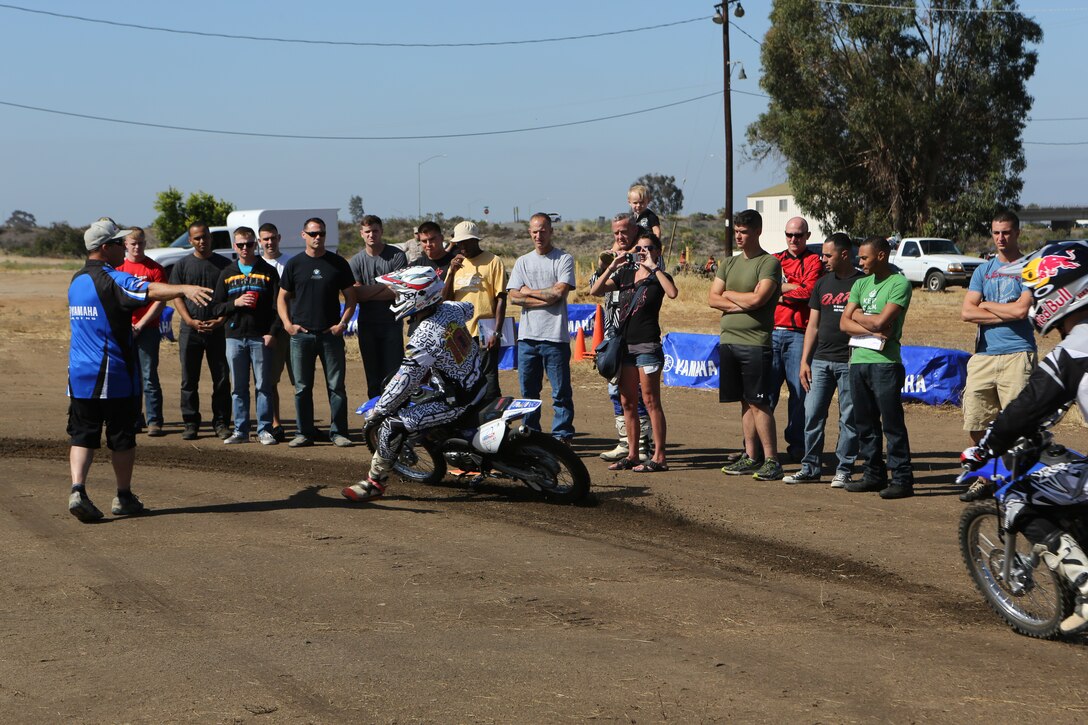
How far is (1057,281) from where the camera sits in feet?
17.3

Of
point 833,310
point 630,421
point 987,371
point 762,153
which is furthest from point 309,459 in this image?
point 762,153

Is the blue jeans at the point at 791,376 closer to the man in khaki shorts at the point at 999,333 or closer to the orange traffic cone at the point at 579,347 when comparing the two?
the man in khaki shorts at the point at 999,333

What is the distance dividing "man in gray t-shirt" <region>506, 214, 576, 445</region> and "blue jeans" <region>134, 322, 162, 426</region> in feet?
14.4

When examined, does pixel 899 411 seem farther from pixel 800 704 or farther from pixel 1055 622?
pixel 800 704

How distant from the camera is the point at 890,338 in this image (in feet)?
28.9

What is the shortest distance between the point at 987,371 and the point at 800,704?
16.2ft

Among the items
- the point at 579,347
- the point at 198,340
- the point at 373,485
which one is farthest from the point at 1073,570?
the point at 579,347

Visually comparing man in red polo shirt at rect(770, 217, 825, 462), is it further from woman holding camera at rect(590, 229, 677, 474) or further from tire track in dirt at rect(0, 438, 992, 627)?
tire track in dirt at rect(0, 438, 992, 627)

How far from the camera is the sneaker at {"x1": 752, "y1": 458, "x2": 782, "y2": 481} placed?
380 inches

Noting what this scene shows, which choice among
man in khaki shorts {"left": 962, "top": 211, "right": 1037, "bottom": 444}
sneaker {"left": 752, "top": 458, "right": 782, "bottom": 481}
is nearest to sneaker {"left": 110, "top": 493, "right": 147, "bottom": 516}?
sneaker {"left": 752, "top": 458, "right": 782, "bottom": 481}

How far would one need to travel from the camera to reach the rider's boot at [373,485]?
28.5 ft

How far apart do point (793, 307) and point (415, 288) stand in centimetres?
363

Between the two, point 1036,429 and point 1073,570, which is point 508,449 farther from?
point 1073,570

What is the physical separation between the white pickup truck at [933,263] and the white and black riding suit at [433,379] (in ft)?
105
